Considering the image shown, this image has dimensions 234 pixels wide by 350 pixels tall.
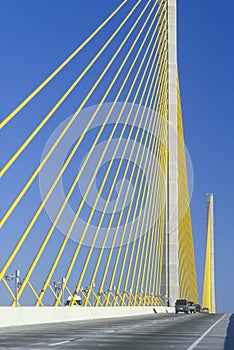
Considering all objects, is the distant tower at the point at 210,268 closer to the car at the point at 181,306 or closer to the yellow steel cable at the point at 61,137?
the car at the point at 181,306

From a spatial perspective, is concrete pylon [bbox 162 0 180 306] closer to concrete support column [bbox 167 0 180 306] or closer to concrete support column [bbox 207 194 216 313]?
concrete support column [bbox 167 0 180 306]

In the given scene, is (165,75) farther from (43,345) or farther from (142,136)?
(43,345)

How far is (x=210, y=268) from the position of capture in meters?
101

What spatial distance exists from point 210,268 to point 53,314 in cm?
7169

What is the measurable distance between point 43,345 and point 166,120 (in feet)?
128

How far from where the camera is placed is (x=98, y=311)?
124ft

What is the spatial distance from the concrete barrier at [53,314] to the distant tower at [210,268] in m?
49.6

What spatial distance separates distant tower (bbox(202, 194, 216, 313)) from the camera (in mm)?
94250

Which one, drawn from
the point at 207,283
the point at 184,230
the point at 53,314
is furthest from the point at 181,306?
the point at 207,283

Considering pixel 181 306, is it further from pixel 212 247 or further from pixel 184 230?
pixel 212 247

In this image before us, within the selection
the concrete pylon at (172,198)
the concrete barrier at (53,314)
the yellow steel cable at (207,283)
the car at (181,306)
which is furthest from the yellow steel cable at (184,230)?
the yellow steel cable at (207,283)

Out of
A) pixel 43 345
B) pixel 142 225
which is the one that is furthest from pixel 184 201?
pixel 43 345

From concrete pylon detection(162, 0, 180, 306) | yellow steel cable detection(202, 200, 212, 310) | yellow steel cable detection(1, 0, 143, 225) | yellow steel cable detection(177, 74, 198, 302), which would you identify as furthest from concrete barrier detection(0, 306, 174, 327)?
yellow steel cable detection(202, 200, 212, 310)

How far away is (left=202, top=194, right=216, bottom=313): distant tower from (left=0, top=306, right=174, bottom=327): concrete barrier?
49.6 m
